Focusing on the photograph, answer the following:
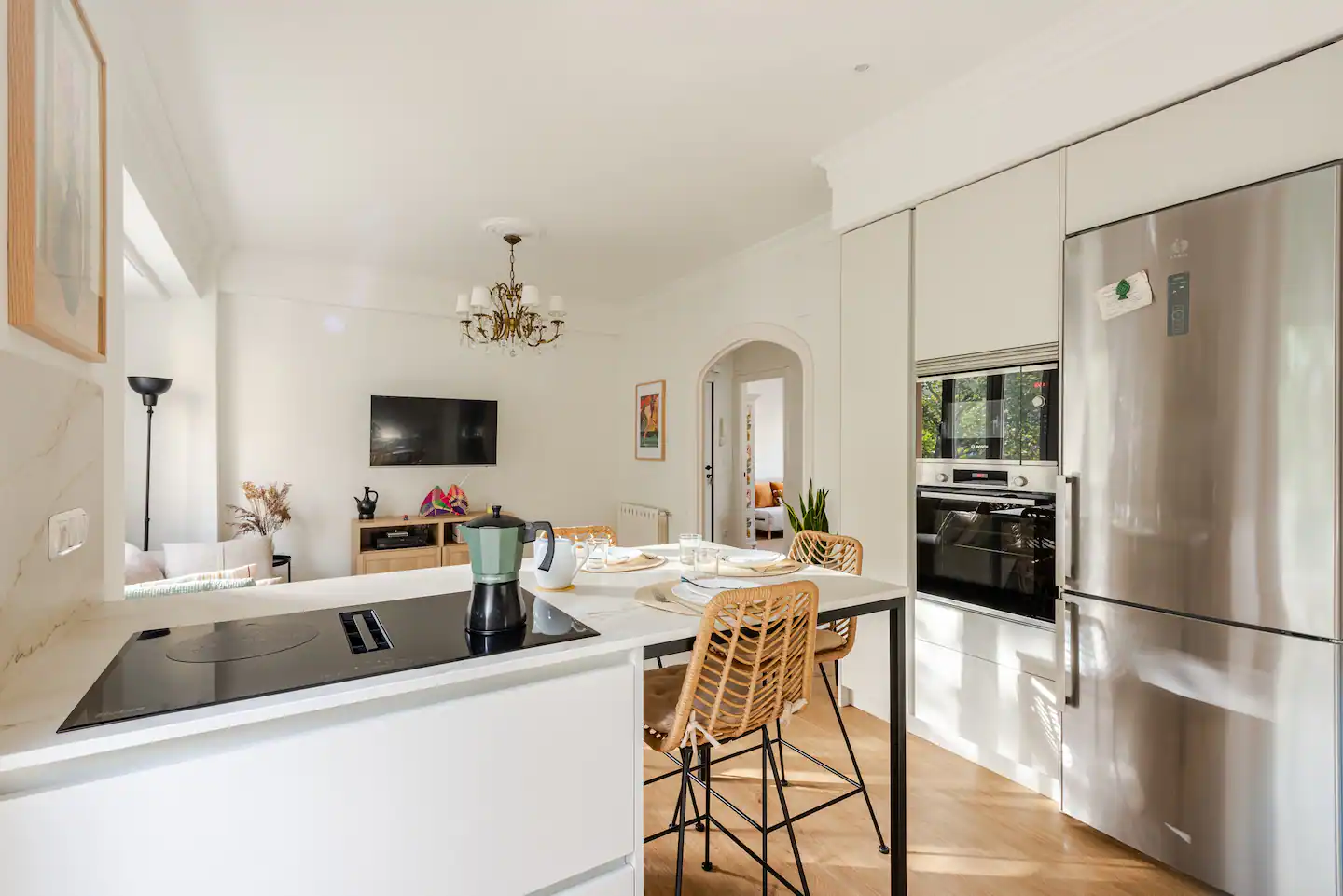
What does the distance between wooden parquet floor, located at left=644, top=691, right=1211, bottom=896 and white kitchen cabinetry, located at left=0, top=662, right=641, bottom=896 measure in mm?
888

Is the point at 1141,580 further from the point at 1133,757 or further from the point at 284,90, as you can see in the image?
the point at 284,90

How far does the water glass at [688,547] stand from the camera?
77.3 inches

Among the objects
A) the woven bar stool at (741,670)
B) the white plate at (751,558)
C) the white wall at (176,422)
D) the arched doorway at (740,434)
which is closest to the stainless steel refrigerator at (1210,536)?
the white plate at (751,558)

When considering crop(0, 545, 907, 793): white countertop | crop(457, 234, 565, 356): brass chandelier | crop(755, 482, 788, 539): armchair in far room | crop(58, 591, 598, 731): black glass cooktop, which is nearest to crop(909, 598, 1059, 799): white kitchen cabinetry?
crop(0, 545, 907, 793): white countertop

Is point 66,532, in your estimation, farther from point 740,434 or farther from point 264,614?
point 740,434

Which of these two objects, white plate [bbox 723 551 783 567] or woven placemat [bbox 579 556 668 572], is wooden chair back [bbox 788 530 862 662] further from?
woven placemat [bbox 579 556 668 572]

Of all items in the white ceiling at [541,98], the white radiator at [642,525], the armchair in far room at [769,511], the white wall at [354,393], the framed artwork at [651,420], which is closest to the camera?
the white ceiling at [541,98]

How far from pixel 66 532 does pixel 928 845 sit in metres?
2.46

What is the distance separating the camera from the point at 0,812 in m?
0.80

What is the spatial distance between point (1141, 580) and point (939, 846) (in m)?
1.05

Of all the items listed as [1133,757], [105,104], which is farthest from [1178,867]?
[105,104]

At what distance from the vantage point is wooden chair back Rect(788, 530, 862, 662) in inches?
86.4

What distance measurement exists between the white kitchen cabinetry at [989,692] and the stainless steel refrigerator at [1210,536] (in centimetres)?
13

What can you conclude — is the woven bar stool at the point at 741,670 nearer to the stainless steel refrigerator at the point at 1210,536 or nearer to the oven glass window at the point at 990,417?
the stainless steel refrigerator at the point at 1210,536
